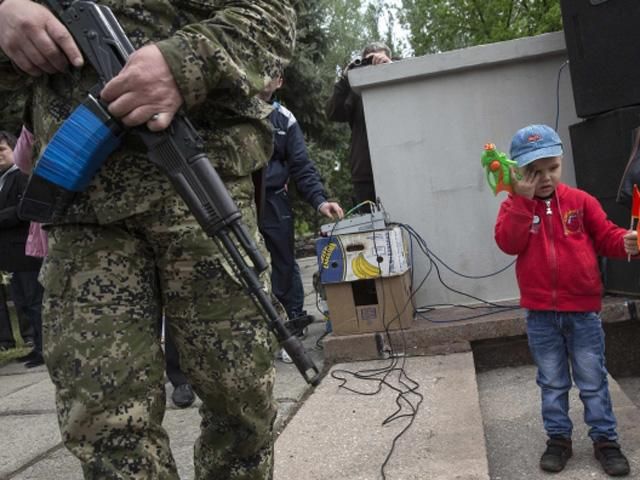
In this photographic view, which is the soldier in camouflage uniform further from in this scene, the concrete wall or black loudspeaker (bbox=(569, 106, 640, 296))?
the concrete wall

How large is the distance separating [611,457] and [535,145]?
4.02 ft

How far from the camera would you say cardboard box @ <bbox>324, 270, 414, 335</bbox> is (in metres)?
4.26

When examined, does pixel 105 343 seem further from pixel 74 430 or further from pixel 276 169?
pixel 276 169

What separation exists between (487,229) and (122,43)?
3.77 meters

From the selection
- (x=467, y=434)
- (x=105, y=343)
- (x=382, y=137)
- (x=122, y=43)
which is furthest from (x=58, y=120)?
(x=382, y=137)

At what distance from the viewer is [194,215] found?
5.03 ft

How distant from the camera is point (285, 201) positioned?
4656mm

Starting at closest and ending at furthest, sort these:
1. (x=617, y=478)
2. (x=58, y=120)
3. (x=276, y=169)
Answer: (x=58, y=120), (x=617, y=478), (x=276, y=169)

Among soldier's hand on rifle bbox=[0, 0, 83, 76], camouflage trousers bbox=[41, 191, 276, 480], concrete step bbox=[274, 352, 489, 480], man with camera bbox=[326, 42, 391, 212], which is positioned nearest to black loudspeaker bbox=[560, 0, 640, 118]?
man with camera bbox=[326, 42, 391, 212]

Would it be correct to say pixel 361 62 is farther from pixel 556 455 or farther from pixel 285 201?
pixel 556 455

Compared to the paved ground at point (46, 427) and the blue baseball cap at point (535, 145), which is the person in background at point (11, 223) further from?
the blue baseball cap at point (535, 145)

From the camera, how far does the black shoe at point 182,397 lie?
3.62 m

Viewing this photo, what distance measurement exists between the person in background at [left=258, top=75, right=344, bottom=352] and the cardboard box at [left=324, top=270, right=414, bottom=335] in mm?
370

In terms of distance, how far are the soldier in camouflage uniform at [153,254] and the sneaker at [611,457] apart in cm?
143
